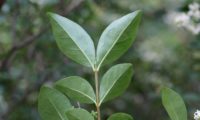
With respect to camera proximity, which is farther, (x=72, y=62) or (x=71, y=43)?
(x=72, y=62)

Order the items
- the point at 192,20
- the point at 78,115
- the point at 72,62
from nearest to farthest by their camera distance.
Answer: the point at 78,115
the point at 192,20
the point at 72,62

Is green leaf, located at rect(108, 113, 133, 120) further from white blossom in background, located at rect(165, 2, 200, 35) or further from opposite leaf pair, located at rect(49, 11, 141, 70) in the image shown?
white blossom in background, located at rect(165, 2, 200, 35)

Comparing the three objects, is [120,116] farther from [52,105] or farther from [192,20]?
[192,20]

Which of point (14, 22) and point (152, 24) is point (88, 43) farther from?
point (152, 24)

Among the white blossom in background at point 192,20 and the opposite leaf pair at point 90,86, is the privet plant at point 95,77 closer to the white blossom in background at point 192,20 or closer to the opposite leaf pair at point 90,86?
the opposite leaf pair at point 90,86

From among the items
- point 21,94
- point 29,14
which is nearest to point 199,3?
point 29,14

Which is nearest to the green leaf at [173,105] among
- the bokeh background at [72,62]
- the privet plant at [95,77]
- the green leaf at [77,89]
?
the privet plant at [95,77]

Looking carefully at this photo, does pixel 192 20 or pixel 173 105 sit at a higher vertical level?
pixel 173 105

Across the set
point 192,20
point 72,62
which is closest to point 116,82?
point 192,20
